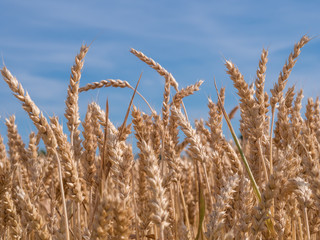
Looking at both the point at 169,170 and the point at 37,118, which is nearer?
the point at 37,118

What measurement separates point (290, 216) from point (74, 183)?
1445mm

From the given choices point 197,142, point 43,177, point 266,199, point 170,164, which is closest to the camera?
point 266,199

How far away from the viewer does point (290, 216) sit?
102 inches

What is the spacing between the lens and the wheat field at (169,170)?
1765 mm

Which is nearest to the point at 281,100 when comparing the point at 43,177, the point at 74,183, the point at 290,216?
the point at 290,216

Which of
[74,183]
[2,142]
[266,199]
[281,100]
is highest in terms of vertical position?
[2,142]

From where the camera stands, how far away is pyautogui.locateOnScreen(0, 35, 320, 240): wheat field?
1765 millimetres

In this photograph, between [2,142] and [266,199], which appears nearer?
[266,199]

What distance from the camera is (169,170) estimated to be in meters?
2.74

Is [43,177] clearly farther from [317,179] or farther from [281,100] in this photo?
[317,179]

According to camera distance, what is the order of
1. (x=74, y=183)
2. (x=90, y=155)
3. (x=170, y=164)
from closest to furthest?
(x=74, y=183) < (x=90, y=155) < (x=170, y=164)

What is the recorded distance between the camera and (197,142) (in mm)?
2291

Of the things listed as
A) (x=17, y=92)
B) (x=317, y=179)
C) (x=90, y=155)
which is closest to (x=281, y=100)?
(x=317, y=179)

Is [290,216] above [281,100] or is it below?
below
